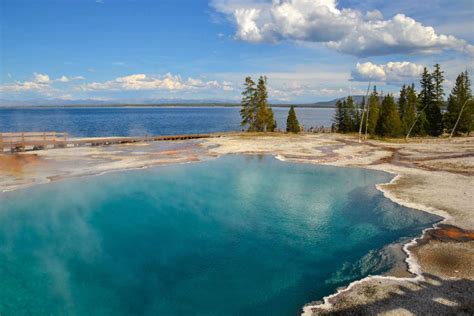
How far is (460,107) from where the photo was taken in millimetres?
75688

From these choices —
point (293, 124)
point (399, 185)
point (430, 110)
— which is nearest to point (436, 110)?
point (430, 110)

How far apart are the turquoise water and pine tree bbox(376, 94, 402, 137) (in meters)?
49.0

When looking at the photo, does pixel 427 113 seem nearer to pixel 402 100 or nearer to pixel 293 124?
pixel 402 100

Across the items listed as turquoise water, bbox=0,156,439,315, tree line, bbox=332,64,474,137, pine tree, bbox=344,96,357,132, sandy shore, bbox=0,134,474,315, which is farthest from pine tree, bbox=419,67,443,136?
turquoise water, bbox=0,156,439,315

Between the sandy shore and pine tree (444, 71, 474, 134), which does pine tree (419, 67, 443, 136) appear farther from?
the sandy shore

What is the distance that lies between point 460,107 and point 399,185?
58.7 m

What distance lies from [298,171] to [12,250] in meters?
26.5

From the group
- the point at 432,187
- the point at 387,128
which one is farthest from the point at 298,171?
the point at 387,128

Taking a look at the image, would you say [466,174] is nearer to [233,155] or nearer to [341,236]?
[341,236]

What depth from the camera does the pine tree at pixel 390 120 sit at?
74250 mm

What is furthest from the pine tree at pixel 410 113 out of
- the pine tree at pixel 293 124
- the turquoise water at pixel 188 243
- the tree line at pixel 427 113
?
the turquoise water at pixel 188 243

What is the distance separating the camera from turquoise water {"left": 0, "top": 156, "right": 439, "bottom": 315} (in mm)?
13227

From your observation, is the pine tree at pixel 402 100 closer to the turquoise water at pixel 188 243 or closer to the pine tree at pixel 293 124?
the pine tree at pixel 293 124

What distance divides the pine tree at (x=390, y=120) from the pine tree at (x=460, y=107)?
12898mm
